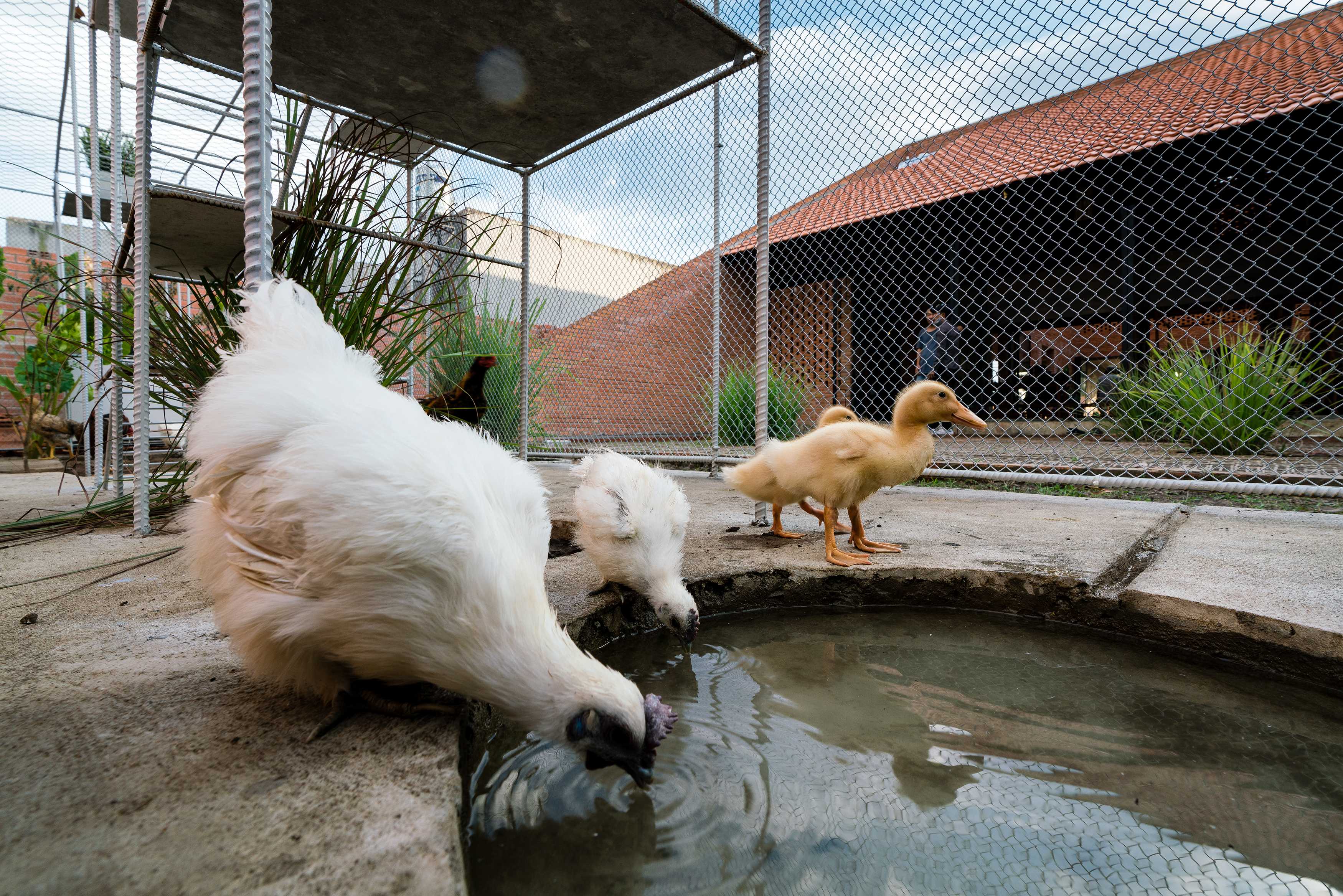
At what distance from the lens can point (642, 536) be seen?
7.82 feet

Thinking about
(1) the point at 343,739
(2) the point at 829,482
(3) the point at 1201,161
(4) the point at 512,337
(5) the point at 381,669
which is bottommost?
(1) the point at 343,739

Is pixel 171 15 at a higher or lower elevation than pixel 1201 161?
lower

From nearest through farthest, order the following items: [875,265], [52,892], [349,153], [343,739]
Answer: [52,892], [343,739], [349,153], [875,265]

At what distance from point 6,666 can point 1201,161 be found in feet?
31.0

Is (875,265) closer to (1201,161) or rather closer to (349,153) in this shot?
(1201,161)

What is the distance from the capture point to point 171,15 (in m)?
2.89

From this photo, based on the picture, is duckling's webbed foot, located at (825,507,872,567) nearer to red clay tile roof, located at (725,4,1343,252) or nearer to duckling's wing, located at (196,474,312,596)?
duckling's wing, located at (196,474,312,596)

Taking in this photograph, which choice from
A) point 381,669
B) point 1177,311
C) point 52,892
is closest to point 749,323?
point 1177,311

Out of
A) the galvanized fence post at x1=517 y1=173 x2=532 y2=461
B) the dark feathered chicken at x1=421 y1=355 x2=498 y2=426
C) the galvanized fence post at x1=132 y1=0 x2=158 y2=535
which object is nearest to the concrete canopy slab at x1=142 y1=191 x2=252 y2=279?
the galvanized fence post at x1=132 y1=0 x2=158 y2=535

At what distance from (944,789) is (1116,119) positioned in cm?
709

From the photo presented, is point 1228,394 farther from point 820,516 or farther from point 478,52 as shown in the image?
point 478,52

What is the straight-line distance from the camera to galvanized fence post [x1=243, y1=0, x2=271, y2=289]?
199cm

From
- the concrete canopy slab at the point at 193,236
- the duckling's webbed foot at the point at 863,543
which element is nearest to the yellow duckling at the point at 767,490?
the duckling's webbed foot at the point at 863,543

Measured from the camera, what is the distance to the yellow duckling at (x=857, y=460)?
2951 millimetres
